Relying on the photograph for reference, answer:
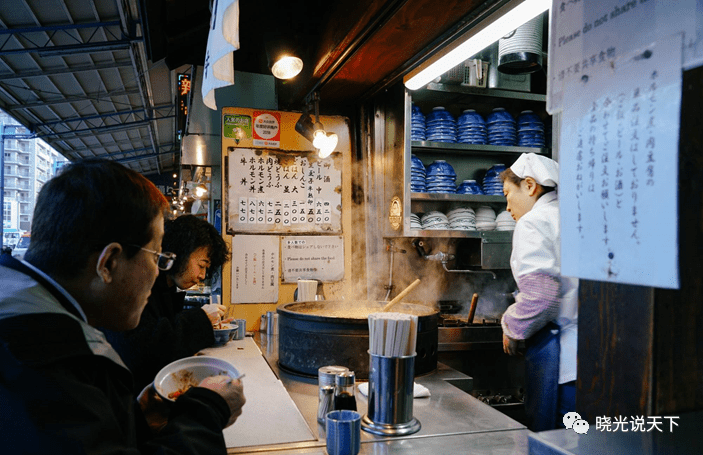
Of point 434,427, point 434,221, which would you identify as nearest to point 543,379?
point 434,427

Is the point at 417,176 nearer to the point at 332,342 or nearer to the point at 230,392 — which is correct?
the point at 332,342

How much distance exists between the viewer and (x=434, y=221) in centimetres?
374

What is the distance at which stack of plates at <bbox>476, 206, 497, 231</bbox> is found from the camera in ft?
12.8

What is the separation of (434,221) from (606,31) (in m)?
2.96

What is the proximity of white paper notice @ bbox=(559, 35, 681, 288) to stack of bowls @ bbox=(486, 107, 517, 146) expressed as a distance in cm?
321

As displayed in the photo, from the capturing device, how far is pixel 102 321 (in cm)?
122

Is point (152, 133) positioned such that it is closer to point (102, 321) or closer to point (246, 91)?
A: point (246, 91)

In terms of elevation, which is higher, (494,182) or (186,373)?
(494,182)

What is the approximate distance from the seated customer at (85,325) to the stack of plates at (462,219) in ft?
9.00

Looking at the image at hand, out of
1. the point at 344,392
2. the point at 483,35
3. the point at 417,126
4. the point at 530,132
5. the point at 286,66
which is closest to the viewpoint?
the point at 344,392

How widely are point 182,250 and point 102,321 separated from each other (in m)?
1.53

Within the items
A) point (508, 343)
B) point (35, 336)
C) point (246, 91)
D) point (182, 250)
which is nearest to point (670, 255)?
point (35, 336)

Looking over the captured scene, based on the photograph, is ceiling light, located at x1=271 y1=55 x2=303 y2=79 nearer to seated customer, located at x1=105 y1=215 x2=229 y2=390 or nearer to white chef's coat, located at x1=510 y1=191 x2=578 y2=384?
seated customer, located at x1=105 y1=215 x2=229 y2=390

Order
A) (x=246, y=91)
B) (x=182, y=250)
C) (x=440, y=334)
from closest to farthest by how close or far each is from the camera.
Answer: (x=182, y=250) < (x=440, y=334) < (x=246, y=91)
